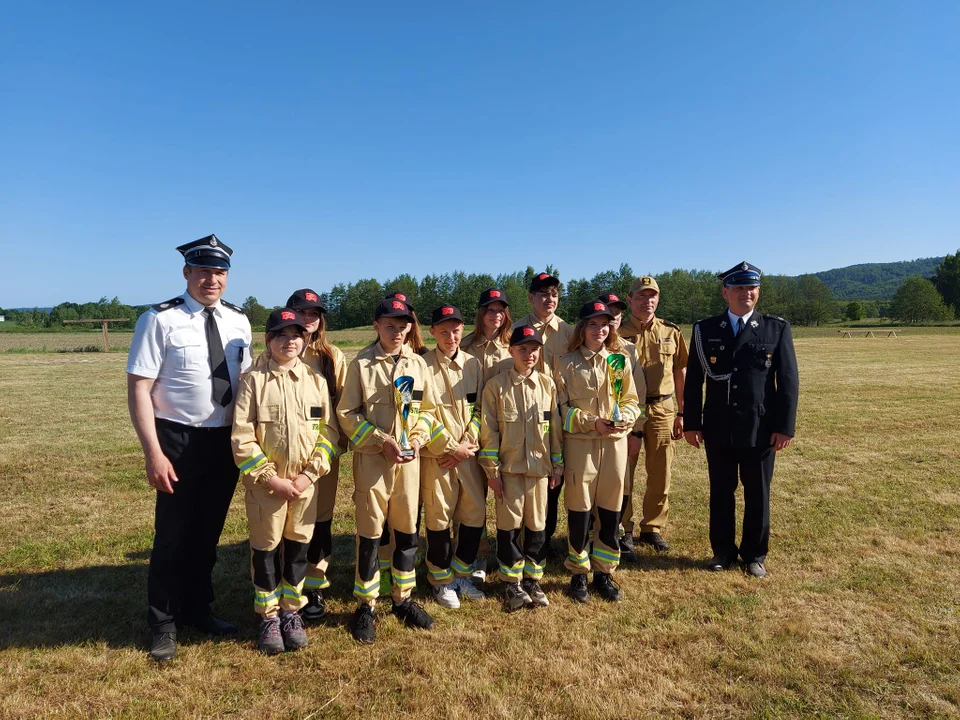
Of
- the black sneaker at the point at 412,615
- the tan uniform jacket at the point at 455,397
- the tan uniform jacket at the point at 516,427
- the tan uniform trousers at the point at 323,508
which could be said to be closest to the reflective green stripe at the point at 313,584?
the tan uniform trousers at the point at 323,508

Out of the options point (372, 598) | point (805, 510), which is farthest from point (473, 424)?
point (805, 510)

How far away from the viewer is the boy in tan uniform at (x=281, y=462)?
359 cm

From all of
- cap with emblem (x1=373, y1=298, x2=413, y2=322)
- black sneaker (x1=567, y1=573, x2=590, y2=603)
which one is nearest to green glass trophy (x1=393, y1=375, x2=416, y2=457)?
cap with emblem (x1=373, y1=298, x2=413, y2=322)

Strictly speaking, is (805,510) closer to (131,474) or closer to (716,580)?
(716,580)

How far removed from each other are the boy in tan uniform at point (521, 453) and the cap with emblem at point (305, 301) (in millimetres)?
1442

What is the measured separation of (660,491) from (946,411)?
10.9m

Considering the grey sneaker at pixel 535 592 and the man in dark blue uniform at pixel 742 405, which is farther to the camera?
the man in dark blue uniform at pixel 742 405

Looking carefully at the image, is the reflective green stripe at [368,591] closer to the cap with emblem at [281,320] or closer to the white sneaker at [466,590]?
the white sneaker at [466,590]

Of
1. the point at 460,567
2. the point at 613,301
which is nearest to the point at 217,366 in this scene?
the point at 460,567

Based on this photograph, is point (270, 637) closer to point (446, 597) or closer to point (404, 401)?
point (446, 597)

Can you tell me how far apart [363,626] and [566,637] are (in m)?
1.45

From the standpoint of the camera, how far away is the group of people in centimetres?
365

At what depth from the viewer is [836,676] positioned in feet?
11.2

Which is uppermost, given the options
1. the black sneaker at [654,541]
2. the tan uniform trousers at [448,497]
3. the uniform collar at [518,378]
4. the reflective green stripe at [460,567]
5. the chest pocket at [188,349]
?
the chest pocket at [188,349]
